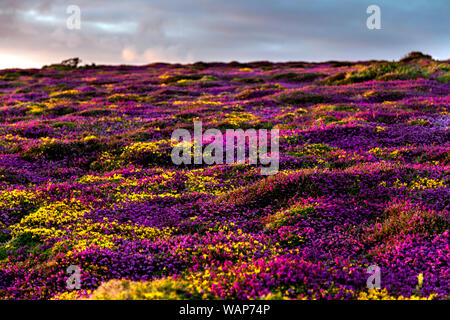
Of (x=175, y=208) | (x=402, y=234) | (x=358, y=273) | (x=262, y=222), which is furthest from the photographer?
(x=175, y=208)

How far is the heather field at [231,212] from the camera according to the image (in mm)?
7480

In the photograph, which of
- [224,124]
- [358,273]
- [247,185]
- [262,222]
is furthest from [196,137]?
[358,273]

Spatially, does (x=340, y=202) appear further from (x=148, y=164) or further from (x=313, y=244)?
(x=148, y=164)

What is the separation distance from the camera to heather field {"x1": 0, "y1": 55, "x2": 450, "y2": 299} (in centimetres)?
748

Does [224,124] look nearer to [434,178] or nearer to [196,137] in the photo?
[196,137]

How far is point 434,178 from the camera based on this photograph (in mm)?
12266

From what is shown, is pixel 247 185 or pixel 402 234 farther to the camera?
pixel 247 185

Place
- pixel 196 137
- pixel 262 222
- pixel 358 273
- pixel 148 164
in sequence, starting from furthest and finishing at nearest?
1. pixel 196 137
2. pixel 148 164
3. pixel 262 222
4. pixel 358 273

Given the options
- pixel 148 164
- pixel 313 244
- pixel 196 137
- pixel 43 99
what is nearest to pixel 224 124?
pixel 196 137

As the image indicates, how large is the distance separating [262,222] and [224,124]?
39.4 ft

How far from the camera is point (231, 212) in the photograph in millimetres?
11109

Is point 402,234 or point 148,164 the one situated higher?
point 148,164

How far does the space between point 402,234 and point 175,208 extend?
19.8 feet
